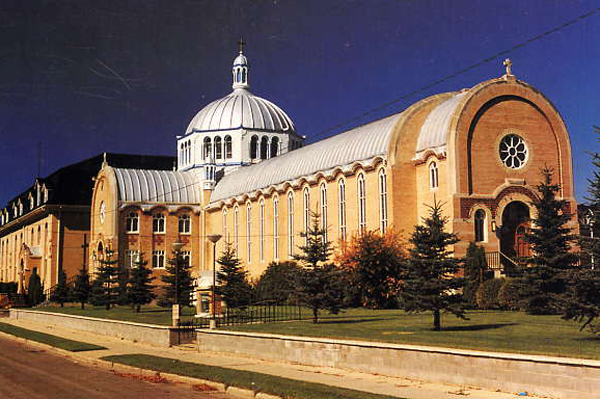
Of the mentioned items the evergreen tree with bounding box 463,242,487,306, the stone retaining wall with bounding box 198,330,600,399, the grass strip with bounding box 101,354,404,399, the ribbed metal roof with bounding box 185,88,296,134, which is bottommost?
the grass strip with bounding box 101,354,404,399

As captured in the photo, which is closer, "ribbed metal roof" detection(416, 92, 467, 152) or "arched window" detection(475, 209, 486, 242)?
"arched window" detection(475, 209, 486, 242)

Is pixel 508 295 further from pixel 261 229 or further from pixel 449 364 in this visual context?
pixel 261 229

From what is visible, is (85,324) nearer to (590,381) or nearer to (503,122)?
(503,122)

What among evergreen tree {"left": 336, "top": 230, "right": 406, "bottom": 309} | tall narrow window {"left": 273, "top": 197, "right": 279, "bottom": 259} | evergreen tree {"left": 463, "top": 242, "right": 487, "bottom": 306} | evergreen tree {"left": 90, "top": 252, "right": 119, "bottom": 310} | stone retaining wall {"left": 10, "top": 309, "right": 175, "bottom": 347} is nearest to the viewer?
stone retaining wall {"left": 10, "top": 309, "right": 175, "bottom": 347}

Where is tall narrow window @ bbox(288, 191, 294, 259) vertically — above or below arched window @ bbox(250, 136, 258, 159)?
below

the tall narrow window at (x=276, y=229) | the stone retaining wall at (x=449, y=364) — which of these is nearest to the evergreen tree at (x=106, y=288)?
the tall narrow window at (x=276, y=229)

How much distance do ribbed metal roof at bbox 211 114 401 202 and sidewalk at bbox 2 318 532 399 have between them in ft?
68.4

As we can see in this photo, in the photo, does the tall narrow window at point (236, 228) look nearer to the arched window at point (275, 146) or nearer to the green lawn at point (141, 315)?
the arched window at point (275, 146)

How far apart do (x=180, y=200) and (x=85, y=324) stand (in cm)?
3146

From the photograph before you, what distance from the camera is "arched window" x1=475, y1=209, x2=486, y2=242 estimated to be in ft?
131

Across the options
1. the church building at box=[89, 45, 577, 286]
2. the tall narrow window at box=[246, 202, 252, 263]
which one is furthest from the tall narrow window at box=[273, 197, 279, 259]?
the tall narrow window at box=[246, 202, 252, 263]

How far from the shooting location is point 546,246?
31.0 m

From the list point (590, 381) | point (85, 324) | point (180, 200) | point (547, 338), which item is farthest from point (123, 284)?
point (590, 381)

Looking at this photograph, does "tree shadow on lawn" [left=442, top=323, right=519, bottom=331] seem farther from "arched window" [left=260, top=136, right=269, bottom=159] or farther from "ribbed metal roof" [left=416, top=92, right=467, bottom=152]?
"arched window" [left=260, top=136, right=269, bottom=159]
